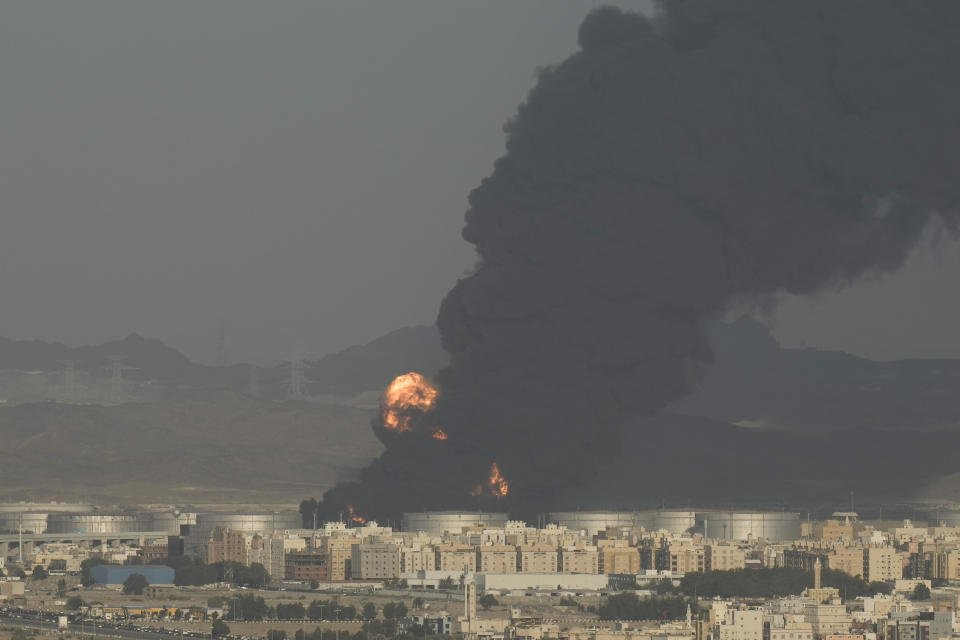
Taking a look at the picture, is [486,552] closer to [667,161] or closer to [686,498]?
[667,161]

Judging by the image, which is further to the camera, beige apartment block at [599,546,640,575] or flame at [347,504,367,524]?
flame at [347,504,367,524]

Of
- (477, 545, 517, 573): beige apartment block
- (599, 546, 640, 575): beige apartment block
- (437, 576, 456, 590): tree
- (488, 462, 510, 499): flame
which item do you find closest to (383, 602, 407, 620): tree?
(437, 576, 456, 590): tree

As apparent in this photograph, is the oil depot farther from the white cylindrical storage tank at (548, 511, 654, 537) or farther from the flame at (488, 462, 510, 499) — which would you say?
the flame at (488, 462, 510, 499)

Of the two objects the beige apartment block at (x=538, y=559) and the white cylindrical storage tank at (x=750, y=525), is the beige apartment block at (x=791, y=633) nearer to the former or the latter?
the beige apartment block at (x=538, y=559)

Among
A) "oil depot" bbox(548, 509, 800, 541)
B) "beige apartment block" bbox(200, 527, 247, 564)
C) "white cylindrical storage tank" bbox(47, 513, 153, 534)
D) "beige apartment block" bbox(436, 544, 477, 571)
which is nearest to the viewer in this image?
"beige apartment block" bbox(436, 544, 477, 571)

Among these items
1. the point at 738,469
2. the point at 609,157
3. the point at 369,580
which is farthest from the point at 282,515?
the point at 738,469

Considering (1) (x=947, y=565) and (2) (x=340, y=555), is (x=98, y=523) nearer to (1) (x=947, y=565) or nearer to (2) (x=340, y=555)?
(2) (x=340, y=555)
